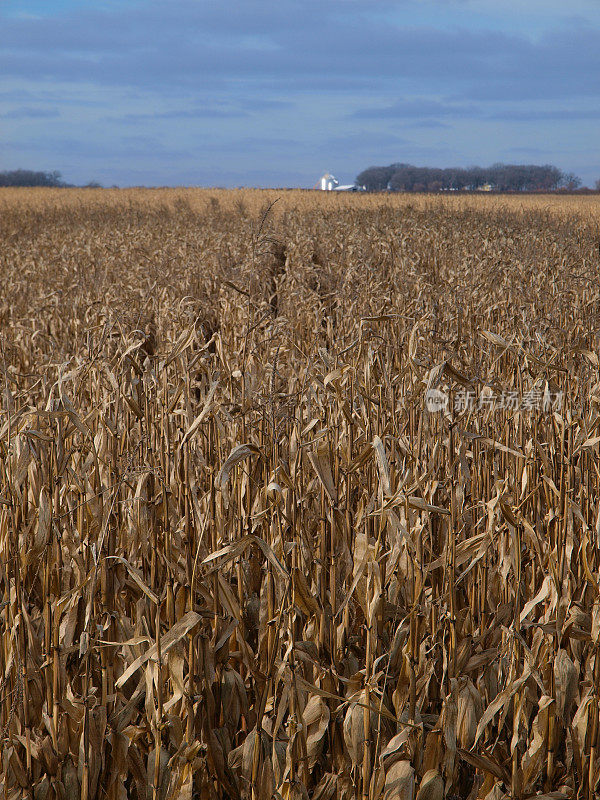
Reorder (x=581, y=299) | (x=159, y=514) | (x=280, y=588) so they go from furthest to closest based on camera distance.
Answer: (x=581, y=299)
(x=159, y=514)
(x=280, y=588)

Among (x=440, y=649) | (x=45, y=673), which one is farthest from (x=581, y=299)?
(x=45, y=673)

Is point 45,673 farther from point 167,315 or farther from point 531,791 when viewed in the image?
point 167,315

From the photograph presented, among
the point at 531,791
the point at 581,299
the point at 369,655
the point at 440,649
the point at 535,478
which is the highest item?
Answer: the point at 581,299

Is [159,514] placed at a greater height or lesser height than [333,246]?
lesser

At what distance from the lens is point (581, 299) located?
18.8 ft

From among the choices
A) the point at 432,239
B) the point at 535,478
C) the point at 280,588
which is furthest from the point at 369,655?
the point at 432,239

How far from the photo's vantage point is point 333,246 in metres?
10.1

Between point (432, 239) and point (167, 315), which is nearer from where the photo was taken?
point (167, 315)

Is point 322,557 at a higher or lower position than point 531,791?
higher

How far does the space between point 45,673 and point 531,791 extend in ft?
3.72

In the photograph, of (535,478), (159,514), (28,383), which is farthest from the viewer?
(28,383)

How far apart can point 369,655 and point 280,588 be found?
0.26 meters

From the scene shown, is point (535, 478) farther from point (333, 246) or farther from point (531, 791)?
point (333, 246)

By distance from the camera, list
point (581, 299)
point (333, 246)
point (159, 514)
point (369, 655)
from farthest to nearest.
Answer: point (333, 246), point (581, 299), point (159, 514), point (369, 655)
